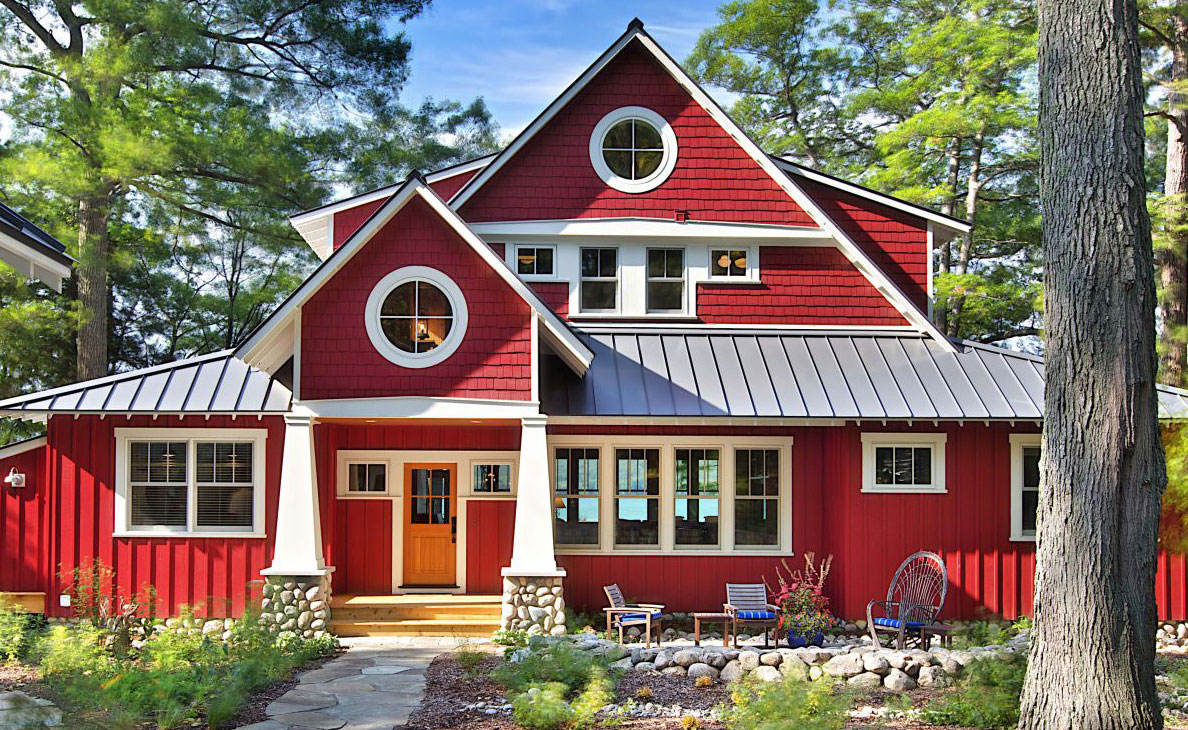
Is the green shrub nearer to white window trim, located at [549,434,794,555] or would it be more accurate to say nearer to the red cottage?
the red cottage

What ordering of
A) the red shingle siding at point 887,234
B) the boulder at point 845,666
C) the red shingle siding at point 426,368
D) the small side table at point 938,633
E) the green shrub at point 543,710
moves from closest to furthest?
the green shrub at point 543,710 < the boulder at point 845,666 < the small side table at point 938,633 < the red shingle siding at point 426,368 < the red shingle siding at point 887,234

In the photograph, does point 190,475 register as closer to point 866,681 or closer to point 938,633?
point 866,681

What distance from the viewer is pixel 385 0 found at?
24.1 meters

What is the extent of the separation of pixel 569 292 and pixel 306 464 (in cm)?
442

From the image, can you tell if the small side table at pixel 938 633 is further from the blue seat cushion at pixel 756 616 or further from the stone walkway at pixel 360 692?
the stone walkway at pixel 360 692

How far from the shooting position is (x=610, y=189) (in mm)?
14477

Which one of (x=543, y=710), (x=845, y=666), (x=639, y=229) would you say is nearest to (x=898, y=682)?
(x=845, y=666)

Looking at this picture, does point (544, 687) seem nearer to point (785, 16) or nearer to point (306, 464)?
point (306, 464)

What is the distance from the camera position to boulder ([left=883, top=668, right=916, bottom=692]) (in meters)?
9.12

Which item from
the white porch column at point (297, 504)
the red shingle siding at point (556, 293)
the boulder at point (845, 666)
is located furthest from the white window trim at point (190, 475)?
the boulder at point (845, 666)

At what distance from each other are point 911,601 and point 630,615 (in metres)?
3.34

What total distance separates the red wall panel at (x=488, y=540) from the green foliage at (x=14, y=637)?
5170 millimetres

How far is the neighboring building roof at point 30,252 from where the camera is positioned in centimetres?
758

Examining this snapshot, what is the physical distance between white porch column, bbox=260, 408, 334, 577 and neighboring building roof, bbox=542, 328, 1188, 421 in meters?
2.87
